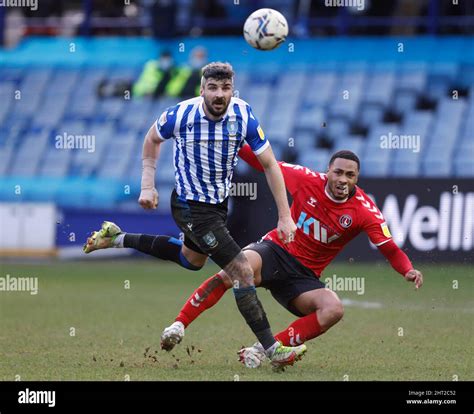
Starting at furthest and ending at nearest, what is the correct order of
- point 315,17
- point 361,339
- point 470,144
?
1. point 315,17
2. point 470,144
3. point 361,339

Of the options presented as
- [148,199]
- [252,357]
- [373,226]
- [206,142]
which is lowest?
[252,357]

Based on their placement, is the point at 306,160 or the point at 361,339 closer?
the point at 361,339

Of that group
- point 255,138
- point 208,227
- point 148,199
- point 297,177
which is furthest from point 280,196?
point 148,199

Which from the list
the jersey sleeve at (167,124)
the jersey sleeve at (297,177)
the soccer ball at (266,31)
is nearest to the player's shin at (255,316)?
the jersey sleeve at (297,177)

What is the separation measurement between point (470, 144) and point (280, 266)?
12904 millimetres

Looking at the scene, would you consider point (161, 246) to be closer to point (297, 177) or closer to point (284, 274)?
point (284, 274)

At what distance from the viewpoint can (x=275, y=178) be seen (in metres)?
8.42

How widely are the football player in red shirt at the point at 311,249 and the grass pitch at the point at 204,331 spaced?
0.42m

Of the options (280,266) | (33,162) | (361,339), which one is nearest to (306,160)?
(33,162)

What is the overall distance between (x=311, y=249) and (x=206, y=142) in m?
1.27

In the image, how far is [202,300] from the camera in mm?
8938

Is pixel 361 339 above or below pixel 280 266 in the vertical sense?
below

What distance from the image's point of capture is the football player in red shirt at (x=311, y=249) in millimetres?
8750
